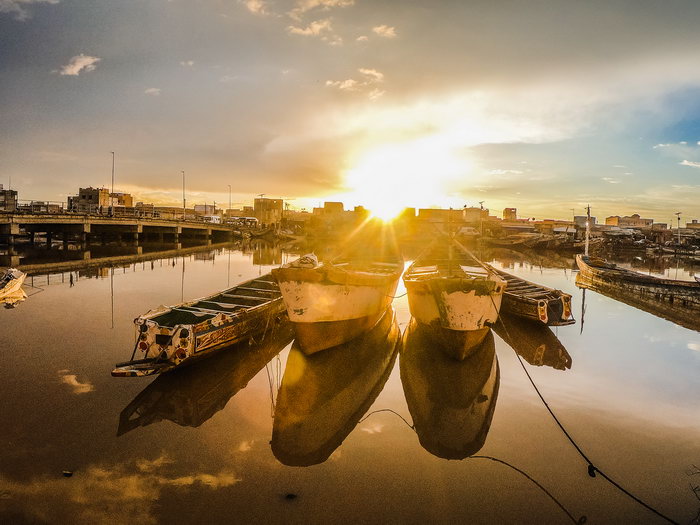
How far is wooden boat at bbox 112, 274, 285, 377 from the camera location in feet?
36.9

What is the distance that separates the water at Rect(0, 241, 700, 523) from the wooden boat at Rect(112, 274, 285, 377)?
0.79 metres

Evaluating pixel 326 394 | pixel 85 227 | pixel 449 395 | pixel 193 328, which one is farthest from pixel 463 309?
pixel 85 227

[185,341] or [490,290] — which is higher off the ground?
[490,290]

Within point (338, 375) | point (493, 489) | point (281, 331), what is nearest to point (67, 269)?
point (281, 331)

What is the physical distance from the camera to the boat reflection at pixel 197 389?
31.9ft

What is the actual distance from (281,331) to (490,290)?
951 cm

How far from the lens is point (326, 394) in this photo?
11344 millimetres

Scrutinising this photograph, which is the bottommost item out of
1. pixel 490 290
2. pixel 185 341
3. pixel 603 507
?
pixel 603 507

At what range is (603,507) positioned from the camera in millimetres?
6988

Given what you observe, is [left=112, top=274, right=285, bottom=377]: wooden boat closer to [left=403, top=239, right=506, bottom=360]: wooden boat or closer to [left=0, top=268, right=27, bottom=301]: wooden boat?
[left=403, top=239, right=506, bottom=360]: wooden boat

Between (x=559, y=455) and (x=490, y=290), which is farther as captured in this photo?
(x=490, y=290)

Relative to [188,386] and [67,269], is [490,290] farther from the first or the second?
[67,269]

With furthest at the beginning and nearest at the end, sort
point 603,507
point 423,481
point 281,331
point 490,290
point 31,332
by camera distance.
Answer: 1. point 281,331
2. point 31,332
3. point 490,290
4. point 423,481
5. point 603,507

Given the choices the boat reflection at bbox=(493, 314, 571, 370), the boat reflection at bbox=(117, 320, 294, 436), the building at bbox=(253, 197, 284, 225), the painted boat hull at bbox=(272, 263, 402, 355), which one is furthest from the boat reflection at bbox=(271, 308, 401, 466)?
the building at bbox=(253, 197, 284, 225)
